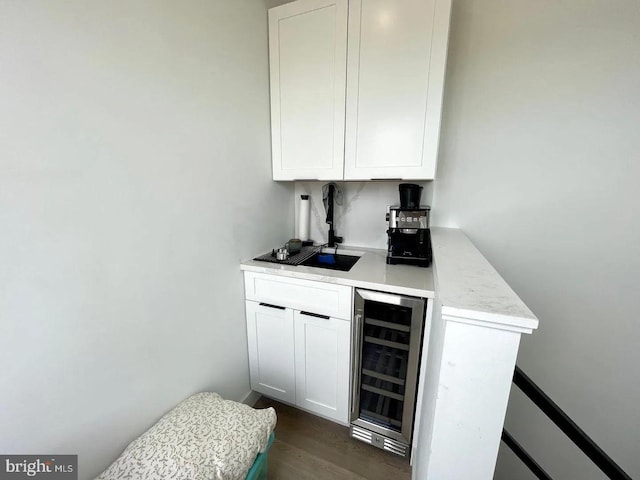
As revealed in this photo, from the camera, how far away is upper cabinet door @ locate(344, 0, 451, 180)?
1229mm

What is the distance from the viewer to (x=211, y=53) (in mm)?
1178

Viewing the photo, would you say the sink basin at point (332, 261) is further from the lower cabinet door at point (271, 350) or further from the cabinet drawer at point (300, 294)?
the lower cabinet door at point (271, 350)

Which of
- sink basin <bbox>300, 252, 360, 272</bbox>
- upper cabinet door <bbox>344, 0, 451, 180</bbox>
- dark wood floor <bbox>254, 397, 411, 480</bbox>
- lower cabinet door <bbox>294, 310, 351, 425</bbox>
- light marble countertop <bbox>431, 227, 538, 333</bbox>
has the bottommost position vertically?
dark wood floor <bbox>254, 397, 411, 480</bbox>

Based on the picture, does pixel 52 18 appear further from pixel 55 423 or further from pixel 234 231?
pixel 55 423

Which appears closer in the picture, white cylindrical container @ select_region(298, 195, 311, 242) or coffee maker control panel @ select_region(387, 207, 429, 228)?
coffee maker control panel @ select_region(387, 207, 429, 228)

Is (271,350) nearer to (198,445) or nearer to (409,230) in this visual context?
(198,445)

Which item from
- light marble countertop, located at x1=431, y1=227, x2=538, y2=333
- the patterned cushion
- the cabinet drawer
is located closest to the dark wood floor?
the patterned cushion

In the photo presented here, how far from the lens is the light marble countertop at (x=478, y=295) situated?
50 cm

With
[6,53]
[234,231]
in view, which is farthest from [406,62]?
[6,53]

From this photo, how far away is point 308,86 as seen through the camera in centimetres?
150

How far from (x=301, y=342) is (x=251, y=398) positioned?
63cm

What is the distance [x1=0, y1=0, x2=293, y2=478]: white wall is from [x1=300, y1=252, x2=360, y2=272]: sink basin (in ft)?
1.73

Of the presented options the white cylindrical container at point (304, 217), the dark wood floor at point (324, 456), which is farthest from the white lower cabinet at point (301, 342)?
the white cylindrical container at point (304, 217)

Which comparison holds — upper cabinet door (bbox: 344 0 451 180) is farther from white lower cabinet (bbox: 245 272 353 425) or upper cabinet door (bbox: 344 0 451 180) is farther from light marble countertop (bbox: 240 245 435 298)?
white lower cabinet (bbox: 245 272 353 425)
